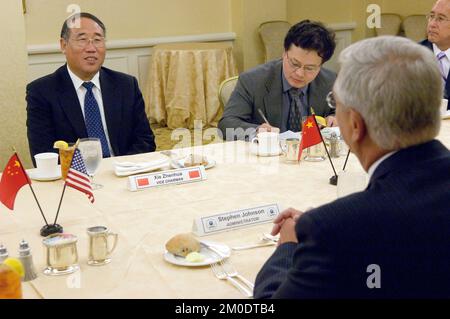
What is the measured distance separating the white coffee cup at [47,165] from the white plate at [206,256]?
3.13 ft

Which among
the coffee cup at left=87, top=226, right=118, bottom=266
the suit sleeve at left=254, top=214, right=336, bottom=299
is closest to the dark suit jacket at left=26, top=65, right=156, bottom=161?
the coffee cup at left=87, top=226, right=118, bottom=266

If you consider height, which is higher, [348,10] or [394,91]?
[394,91]

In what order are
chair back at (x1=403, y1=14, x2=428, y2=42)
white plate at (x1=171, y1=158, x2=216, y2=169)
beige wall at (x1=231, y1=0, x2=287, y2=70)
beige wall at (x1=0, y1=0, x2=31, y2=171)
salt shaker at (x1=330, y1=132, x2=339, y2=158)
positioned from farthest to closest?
chair back at (x1=403, y1=14, x2=428, y2=42) < beige wall at (x1=231, y1=0, x2=287, y2=70) < beige wall at (x1=0, y1=0, x2=31, y2=171) < salt shaker at (x1=330, y1=132, x2=339, y2=158) < white plate at (x1=171, y1=158, x2=216, y2=169)

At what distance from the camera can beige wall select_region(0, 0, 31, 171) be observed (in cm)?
407

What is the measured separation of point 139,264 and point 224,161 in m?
1.16

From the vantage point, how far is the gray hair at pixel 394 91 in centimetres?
133

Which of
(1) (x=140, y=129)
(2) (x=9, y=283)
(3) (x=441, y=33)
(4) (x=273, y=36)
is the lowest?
(1) (x=140, y=129)

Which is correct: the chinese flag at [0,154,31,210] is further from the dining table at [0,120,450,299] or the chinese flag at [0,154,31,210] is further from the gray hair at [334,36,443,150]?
the gray hair at [334,36,443,150]

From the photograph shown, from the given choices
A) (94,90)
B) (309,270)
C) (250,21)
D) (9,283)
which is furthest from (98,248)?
(250,21)

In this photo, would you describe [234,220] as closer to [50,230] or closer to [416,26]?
[50,230]

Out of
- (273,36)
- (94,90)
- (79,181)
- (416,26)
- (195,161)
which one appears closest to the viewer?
(79,181)

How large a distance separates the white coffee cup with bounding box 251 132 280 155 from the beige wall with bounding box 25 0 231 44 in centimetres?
423

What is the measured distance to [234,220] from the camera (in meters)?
2.12

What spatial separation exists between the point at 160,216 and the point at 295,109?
5.80ft
